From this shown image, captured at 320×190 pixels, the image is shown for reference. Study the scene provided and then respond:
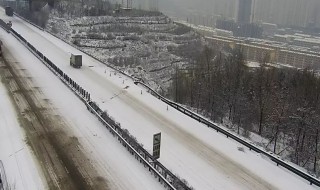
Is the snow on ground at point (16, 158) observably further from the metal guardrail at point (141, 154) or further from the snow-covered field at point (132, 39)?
the snow-covered field at point (132, 39)

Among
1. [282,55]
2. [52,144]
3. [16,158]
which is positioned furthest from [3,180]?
[282,55]

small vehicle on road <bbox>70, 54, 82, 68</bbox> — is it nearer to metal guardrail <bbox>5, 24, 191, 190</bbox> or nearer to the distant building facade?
metal guardrail <bbox>5, 24, 191, 190</bbox>

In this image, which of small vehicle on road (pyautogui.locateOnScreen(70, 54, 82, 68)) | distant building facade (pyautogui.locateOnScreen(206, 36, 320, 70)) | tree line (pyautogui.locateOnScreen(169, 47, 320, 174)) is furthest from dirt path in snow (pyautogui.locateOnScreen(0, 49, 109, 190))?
distant building facade (pyautogui.locateOnScreen(206, 36, 320, 70))

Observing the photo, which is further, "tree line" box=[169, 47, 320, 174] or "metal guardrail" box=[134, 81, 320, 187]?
"tree line" box=[169, 47, 320, 174]

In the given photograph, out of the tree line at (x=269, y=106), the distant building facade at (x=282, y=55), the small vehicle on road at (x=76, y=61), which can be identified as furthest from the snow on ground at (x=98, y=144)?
the distant building facade at (x=282, y=55)

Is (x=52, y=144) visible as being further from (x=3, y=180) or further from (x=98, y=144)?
(x=3, y=180)

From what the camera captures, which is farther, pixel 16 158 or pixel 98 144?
pixel 98 144

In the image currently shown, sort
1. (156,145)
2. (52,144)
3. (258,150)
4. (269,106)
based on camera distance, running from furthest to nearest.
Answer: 1. (269,106)
2. (52,144)
3. (258,150)
4. (156,145)
